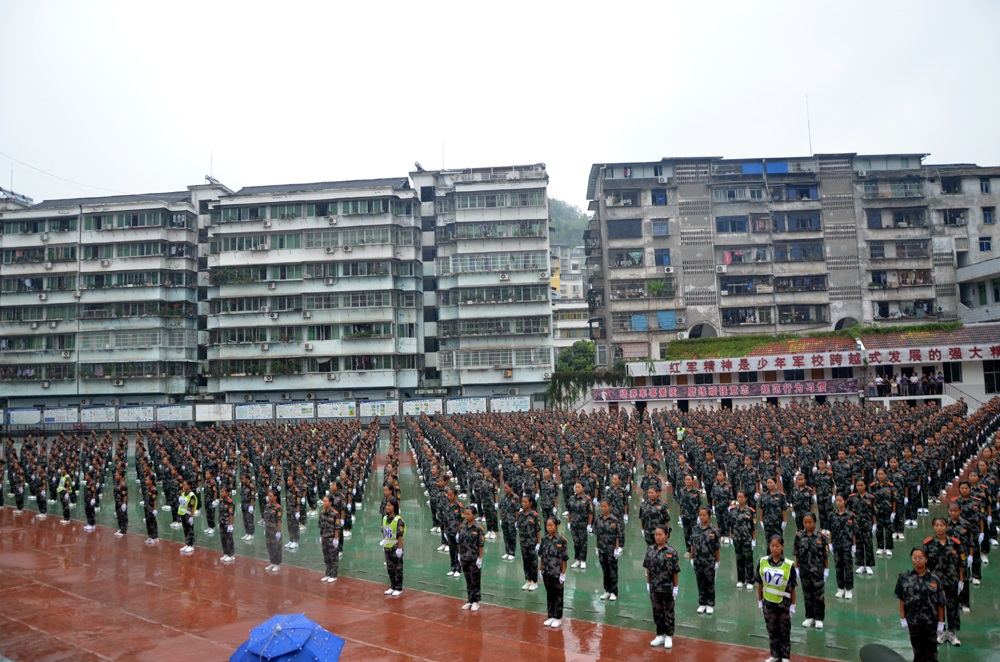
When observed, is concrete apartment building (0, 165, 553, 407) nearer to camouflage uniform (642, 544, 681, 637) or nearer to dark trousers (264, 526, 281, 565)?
dark trousers (264, 526, 281, 565)

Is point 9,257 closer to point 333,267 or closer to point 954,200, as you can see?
point 333,267

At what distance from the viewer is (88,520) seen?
57.1ft

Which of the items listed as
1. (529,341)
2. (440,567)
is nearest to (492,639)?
(440,567)

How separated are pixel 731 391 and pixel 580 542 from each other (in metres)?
25.3

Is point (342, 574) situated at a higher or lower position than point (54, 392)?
lower

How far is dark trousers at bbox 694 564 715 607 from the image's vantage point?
31.3ft

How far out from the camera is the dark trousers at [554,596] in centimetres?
947

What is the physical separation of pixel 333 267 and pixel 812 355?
1133 inches

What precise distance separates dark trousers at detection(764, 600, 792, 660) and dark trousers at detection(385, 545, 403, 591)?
5.56 metres

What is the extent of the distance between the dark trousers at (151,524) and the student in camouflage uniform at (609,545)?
411 inches

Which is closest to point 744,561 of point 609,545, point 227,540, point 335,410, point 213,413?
point 609,545

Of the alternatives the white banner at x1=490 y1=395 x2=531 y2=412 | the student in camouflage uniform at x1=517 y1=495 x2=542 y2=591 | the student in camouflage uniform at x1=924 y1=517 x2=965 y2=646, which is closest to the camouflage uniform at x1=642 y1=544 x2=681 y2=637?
the student in camouflage uniform at x1=517 y1=495 x2=542 y2=591

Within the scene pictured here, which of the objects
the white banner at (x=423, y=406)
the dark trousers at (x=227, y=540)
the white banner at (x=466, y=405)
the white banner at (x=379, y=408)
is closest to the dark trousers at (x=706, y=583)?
the dark trousers at (x=227, y=540)

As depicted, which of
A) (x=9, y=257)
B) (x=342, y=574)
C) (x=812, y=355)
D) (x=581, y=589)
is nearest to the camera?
(x=581, y=589)
